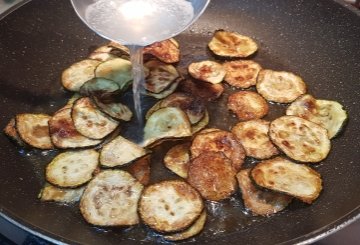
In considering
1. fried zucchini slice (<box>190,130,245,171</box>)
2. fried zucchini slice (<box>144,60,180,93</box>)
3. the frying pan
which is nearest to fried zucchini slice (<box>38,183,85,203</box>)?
the frying pan

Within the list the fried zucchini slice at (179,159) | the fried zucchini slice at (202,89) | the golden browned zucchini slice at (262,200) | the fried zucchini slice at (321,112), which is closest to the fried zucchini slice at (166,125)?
the fried zucchini slice at (179,159)

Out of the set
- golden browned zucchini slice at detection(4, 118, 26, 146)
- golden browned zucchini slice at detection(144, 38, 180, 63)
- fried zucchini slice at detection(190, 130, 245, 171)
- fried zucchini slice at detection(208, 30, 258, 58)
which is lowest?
golden browned zucchini slice at detection(4, 118, 26, 146)

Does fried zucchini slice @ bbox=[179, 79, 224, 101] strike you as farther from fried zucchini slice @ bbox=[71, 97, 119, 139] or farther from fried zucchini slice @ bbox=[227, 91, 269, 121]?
fried zucchini slice @ bbox=[71, 97, 119, 139]

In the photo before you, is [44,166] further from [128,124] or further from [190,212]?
[190,212]

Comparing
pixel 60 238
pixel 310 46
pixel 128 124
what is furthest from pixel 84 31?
pixel 60 238

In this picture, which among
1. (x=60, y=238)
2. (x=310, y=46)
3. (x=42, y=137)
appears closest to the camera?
(x=60, y=238)

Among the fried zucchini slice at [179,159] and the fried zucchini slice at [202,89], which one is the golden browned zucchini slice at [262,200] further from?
the fried zucchini slice at [202,89]

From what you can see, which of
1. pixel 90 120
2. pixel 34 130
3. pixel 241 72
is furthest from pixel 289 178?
pixel 34 130
